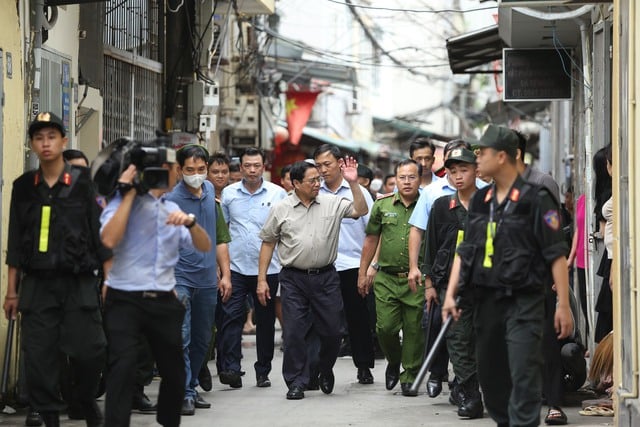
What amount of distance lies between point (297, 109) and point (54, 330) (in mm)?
20684

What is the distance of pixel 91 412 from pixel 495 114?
23.8 m

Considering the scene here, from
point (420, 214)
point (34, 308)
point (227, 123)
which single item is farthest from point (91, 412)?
point (227, 123)

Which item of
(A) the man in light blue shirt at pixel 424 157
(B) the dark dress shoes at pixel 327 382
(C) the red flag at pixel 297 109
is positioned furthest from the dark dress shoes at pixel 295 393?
(C) the red flag at pixel 297 109

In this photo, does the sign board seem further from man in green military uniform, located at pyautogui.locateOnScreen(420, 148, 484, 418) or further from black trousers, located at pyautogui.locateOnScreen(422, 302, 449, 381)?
man in green military uniform, located at pyautogui.locateOnScreen(420, 148, 484, 418)

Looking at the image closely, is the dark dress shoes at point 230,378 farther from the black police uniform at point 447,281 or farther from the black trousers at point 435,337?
the black police uniform at point 447,281

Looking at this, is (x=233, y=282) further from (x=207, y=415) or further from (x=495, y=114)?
(x=495, y=114)

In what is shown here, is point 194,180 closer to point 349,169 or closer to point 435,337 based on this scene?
point 349,169

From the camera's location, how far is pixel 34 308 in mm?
7469

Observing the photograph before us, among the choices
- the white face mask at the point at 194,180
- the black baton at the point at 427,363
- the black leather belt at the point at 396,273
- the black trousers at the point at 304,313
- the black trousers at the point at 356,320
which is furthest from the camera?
the black trousers at the point at 356,320

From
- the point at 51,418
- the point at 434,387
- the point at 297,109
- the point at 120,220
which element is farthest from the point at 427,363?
the point at 297,109

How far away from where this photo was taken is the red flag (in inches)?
1094

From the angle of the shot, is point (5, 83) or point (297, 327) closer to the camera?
point (5, 83)

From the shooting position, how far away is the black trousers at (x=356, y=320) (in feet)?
37.9

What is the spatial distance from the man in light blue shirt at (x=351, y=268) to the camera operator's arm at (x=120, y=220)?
14.6 feet
